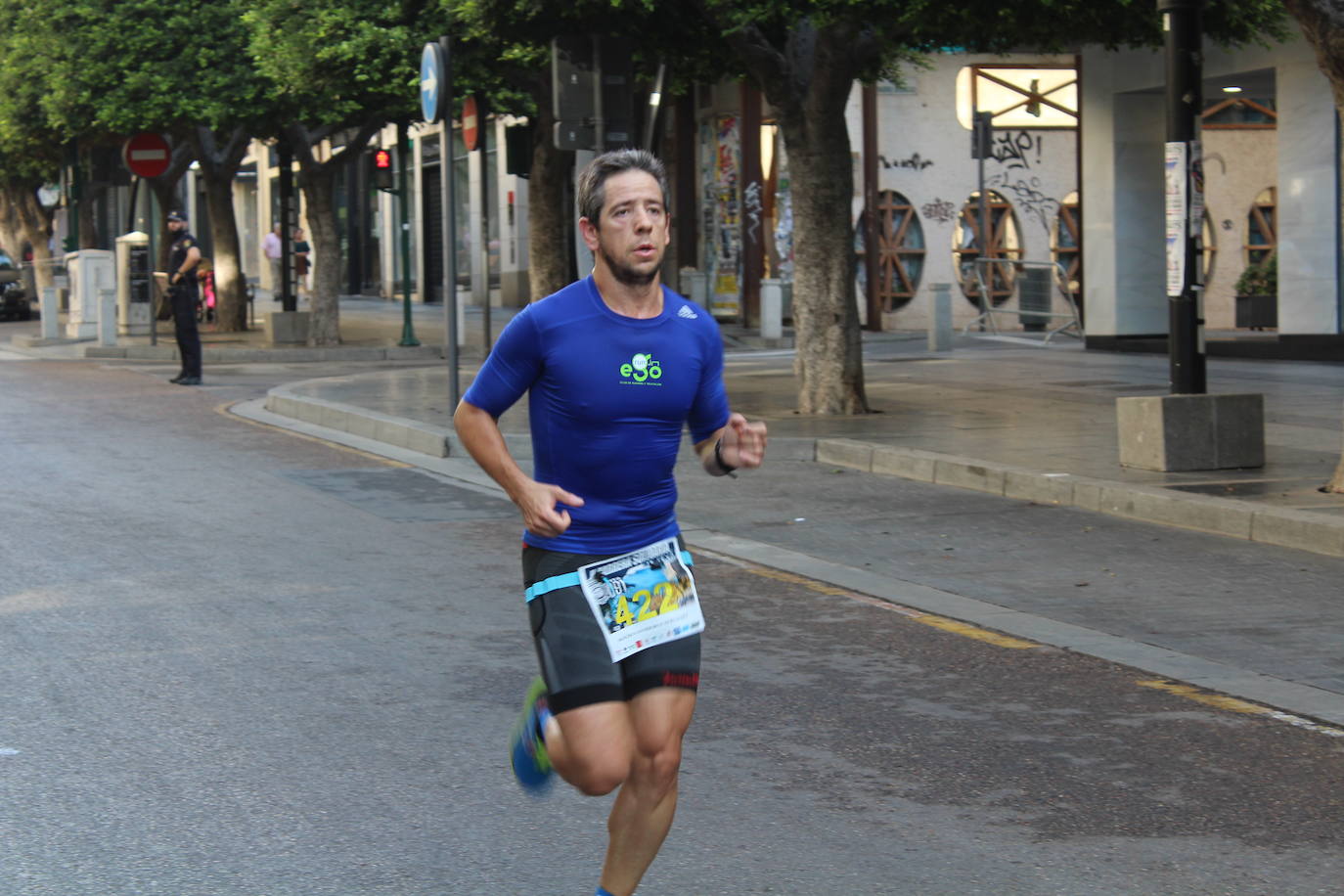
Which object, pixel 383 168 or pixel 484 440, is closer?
pixel 484 440

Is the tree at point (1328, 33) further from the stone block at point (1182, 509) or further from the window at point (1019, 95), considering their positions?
the window at point (1019, 95)

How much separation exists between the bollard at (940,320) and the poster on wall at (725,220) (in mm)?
7241

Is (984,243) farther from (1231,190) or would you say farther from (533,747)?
(533,747)

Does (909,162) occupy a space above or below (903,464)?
above

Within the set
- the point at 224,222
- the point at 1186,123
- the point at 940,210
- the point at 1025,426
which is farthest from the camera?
the point at 224,222

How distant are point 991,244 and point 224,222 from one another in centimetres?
1308

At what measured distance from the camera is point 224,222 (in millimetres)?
31969

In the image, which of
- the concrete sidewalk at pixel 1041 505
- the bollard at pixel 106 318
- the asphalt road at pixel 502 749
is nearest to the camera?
the asphalt road at pixel 502 749

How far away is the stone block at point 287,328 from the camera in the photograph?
91.8 ft

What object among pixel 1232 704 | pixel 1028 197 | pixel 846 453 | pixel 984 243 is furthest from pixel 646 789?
pixel 1028 197

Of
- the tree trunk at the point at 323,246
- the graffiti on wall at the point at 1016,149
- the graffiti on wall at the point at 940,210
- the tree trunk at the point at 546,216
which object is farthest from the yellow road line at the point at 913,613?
the graffiti on wall at the point at 1016,149

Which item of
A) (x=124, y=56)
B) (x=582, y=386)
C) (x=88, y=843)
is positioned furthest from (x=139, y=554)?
(x=124, y=56)

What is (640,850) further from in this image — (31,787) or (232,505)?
(232,505)

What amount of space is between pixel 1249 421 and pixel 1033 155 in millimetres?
20658
